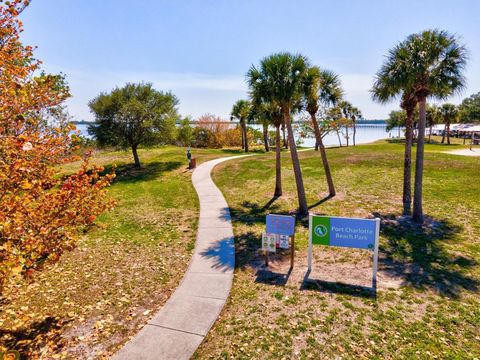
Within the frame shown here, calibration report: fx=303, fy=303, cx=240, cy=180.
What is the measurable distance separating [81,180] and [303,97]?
1157 cm

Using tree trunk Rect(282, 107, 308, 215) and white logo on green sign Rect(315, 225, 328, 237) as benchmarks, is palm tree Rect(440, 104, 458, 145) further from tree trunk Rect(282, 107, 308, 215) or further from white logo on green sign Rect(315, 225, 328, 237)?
white logo on green sign Rect(315, 225, 328, 237)

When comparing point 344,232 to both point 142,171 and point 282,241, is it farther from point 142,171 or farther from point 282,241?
point 142,171

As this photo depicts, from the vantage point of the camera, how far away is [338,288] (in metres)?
8.74

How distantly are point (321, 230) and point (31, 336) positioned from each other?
8.04 metres

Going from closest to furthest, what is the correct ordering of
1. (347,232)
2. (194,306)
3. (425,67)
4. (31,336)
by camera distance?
1. (31,336)
2. (194,306)
3. (347,232)
4. (425,67)

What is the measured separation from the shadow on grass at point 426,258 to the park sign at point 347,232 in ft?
4.56

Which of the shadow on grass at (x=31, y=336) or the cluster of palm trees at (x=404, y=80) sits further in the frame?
the cluster of palm trees at (x=404, y=80)

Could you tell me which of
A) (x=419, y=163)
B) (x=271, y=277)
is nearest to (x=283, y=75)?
(x=419, y=163)

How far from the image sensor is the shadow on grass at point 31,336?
6.57m

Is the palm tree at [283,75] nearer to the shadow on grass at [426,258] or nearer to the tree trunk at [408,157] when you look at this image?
the tree trunk at [408,157]

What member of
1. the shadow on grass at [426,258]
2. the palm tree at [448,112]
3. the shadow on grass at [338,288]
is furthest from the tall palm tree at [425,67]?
the palm tree at [448,112]

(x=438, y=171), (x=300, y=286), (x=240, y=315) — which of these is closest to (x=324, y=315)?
(x=300, y=286)

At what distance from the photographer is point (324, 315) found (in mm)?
7453

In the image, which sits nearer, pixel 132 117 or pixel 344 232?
pixel 344 232
